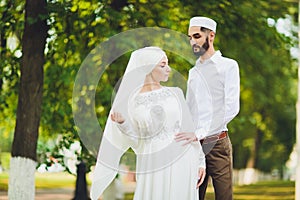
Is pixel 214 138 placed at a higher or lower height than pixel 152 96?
lower

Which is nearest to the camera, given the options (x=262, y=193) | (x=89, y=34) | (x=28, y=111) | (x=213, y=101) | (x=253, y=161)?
(x=213, y=101)

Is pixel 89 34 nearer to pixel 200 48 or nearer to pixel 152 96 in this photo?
pixel 200 48

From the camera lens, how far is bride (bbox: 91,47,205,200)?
14.4ft

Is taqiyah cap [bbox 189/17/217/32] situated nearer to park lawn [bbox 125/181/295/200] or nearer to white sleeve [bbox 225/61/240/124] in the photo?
white sleeve [bbox 225/61/240/124]

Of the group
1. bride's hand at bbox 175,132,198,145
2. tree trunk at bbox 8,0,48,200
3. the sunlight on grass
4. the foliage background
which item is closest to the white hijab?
bride's hand at bbox 175,132,198,145

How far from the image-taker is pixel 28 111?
6594 millimetres

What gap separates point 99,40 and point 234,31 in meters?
1.60

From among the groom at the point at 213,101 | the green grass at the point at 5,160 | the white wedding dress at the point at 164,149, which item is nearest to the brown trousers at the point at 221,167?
the groom at the point at 213,101

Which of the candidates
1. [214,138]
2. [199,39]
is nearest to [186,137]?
[214,138]

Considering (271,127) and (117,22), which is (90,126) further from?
(271,127)

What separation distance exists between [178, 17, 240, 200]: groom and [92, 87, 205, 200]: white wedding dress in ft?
0.37

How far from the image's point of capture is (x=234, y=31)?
A: 7961mm

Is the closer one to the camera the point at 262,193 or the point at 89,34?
the point at 89,34

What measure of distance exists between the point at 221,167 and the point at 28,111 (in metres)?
2.51
